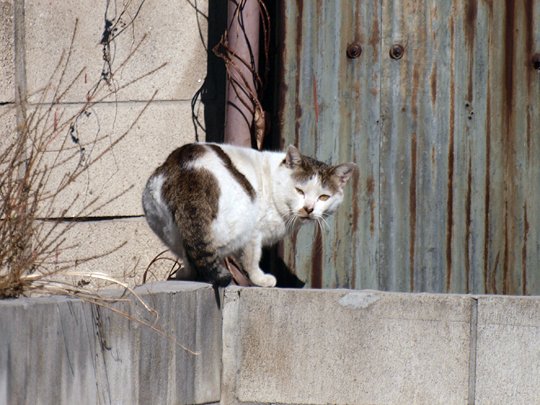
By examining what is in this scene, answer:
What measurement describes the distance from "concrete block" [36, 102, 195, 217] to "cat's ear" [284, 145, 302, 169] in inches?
31.1

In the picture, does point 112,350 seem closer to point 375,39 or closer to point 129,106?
point 129,106

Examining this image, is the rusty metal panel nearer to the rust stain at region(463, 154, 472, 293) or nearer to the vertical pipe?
the vertical pipe

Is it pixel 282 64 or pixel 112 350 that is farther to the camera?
pixel 282 64

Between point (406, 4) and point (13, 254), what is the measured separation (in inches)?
97.5

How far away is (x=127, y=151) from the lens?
5.70 metres

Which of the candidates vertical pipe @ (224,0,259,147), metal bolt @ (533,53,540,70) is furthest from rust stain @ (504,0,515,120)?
vertical pipe @ (224,0,259,147)

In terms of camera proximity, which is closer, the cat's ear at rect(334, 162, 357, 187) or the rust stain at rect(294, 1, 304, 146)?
the cat's ear at rect(334, 162, 357, 187)

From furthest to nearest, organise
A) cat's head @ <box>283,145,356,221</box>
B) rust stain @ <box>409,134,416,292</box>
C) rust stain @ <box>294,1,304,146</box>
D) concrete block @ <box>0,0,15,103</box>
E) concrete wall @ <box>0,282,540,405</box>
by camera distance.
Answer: concrete block @ <box>0,0,15,103</box> < rust stain @ <box>294,1,304,146</box> < rust stain @ <box>409,134,416,292</box> < cat's head @ <box>283,145,356,221</box> < concrete wall @ <box>0,282,540,405</box>

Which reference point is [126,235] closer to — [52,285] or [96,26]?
[96,26]

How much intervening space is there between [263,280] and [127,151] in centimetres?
121

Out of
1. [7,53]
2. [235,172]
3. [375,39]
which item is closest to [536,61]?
[375,39]

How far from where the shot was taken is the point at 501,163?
5137 millimetres

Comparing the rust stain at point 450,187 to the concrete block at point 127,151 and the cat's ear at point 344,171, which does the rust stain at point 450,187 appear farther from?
the concrete block at point 127,151

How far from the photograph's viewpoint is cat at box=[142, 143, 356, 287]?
14.8 ft
